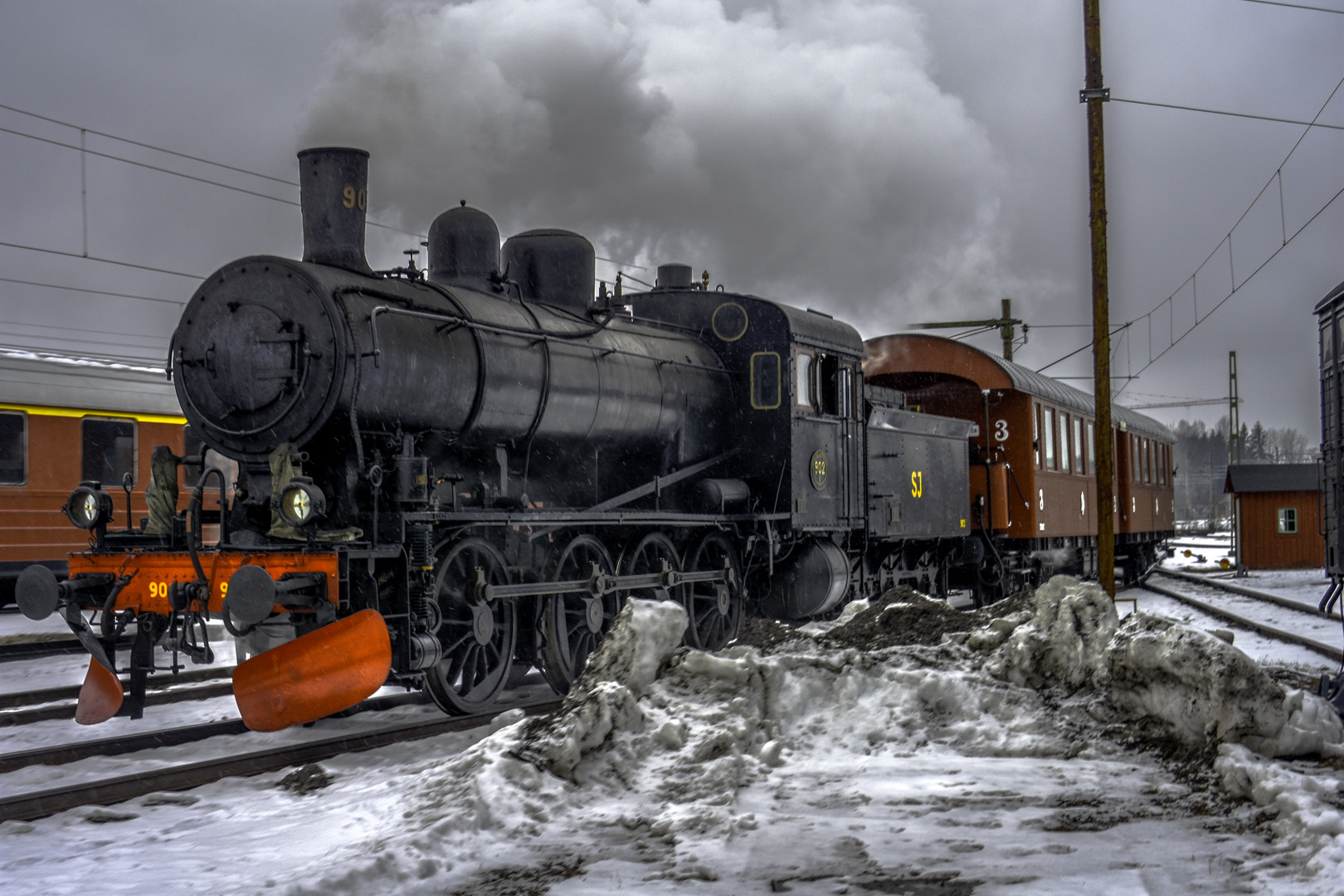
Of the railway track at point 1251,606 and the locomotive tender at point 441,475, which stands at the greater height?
the locomotive tender at point 441,475

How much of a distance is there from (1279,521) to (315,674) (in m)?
26.4

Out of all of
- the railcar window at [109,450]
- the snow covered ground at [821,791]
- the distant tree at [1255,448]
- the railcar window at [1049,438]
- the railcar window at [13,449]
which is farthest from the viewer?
the distant tree at [1255,448]

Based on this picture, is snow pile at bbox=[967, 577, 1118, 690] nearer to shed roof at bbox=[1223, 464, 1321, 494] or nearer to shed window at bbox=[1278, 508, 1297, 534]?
shed roof at bbox=[1223, 464, 1321, 494]

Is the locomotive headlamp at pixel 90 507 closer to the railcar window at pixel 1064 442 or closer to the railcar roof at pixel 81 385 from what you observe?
the railcar roof at pixel 81 385

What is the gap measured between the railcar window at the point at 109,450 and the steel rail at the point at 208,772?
30.4 ft

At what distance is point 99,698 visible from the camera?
7012mm

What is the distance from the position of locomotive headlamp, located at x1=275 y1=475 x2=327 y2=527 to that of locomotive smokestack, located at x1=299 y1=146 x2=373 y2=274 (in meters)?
1.72

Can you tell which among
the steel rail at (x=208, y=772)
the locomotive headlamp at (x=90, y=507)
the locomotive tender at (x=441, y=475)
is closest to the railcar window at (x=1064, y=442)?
the locomotive tender at (x=441, y=475)

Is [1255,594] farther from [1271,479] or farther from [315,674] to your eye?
[315,674]

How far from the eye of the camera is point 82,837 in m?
4.89

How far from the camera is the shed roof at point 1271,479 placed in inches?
1048

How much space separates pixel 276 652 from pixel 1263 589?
63.4ft

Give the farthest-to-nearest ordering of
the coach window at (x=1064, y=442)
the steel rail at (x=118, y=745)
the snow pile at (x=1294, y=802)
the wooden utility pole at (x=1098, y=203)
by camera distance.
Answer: the coach window at (x=1064, y=442), the wooden utility pole at (x=1098, y=203), the steel rail at (x=118, y=745), the snow pile at (x=1294, y=802)

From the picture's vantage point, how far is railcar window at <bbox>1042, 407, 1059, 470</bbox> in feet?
→ 54.6
